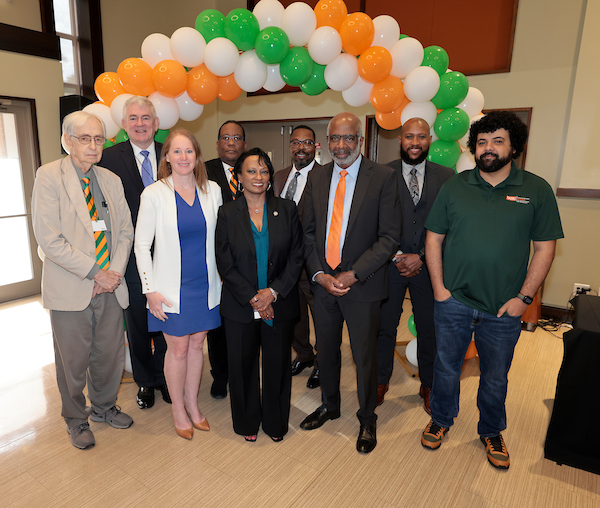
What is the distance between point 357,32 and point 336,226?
161cm

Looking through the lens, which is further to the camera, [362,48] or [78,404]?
[362,48]

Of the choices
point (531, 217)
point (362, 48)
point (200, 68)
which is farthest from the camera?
point (200, 68)

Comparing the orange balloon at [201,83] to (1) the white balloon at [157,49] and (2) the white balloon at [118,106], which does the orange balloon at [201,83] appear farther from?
(2) the white balloon at [118,106]

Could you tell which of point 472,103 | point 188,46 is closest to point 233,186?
point 188,46

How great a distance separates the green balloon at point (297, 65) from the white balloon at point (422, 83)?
78 cm

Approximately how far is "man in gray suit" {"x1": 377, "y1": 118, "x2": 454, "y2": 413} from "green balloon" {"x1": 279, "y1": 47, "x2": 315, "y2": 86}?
0.95 meters

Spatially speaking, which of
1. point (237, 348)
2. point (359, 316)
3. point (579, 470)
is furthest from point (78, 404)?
point (579, 470)

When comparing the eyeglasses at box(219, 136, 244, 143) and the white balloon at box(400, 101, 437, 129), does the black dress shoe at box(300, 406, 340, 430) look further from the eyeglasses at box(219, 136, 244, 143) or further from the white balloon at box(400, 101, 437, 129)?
the white balloon at box(400, 101, 437, 129)

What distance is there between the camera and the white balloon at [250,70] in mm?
3291

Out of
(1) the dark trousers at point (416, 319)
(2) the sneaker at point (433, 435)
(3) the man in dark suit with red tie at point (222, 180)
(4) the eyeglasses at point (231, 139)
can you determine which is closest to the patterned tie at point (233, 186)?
(3) the man in dark suit with red tie at point (222, 180)

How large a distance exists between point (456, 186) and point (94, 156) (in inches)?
80.4

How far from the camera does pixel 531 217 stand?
209cm

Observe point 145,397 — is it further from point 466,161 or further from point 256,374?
point 466,161

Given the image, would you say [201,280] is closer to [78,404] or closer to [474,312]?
[78,404]
